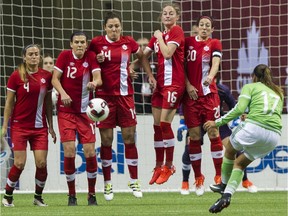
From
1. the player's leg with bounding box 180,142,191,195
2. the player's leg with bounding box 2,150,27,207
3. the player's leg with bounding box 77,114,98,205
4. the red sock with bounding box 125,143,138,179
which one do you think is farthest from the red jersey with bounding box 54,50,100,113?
the player's leg with bounding box 180,142,191,195

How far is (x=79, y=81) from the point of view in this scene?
12922 mm

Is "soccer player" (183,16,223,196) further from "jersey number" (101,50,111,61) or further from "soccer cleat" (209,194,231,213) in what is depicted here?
"soccer cleat" (209,194,231,213)

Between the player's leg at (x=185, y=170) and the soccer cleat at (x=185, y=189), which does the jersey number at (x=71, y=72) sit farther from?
the soccer cleat at (x=185, y=189)

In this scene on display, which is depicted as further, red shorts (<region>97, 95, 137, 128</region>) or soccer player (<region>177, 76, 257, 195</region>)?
soccer player (<region>177, 76, 257, 195</region>)

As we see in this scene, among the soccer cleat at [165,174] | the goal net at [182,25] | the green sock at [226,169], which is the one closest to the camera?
the green sock at [226,169]

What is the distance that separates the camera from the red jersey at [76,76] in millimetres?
12828

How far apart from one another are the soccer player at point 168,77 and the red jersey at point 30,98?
149cm

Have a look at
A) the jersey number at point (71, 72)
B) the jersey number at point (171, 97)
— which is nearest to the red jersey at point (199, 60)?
the jersey number at point (171, 97)

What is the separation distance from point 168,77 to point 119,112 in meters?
0.78

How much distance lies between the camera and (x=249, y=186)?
15.4 meters

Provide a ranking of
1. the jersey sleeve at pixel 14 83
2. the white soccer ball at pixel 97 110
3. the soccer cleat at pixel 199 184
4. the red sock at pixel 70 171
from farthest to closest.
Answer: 1. the soccer cleat at pixel 199 184
2. the red sock at pixel 70 171
3. the jersey sleeve at pixel 14 83
4. the white soccer ball at pixel 97 110

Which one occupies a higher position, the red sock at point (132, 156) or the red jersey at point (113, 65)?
the red jersey at point (113, 65)

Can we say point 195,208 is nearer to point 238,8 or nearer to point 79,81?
point 79,81

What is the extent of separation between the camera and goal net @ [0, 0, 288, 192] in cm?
1791
